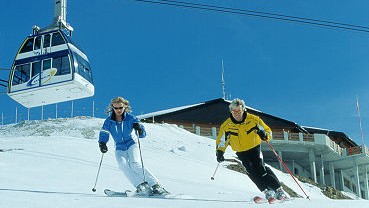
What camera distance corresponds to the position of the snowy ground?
6.10 m

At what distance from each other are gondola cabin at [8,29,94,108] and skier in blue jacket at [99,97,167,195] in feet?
28.5

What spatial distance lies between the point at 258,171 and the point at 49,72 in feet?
36.0

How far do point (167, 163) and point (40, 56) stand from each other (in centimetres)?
586

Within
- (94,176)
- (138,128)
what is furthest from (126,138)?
(94,176)

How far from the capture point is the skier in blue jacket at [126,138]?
7812 millimetres

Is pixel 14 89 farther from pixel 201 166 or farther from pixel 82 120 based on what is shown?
pixel 82 120

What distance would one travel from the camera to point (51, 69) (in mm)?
16891

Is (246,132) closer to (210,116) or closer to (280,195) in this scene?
(280,195)

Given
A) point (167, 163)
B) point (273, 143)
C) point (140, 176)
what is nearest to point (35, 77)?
point (167, 163)

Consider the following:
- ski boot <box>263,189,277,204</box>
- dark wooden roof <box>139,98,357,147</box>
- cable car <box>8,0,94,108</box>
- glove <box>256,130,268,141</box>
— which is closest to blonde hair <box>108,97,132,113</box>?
glove <box>256,130,268,141</box>

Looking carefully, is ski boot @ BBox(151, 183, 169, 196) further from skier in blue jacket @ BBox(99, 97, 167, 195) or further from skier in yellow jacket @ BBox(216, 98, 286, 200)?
skier in yellow jacket @ BBox(216, 98, 286, 200)

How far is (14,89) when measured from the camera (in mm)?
17375

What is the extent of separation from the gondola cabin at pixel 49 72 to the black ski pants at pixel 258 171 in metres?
9.82

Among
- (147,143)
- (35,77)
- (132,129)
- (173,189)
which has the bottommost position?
(173,189)
